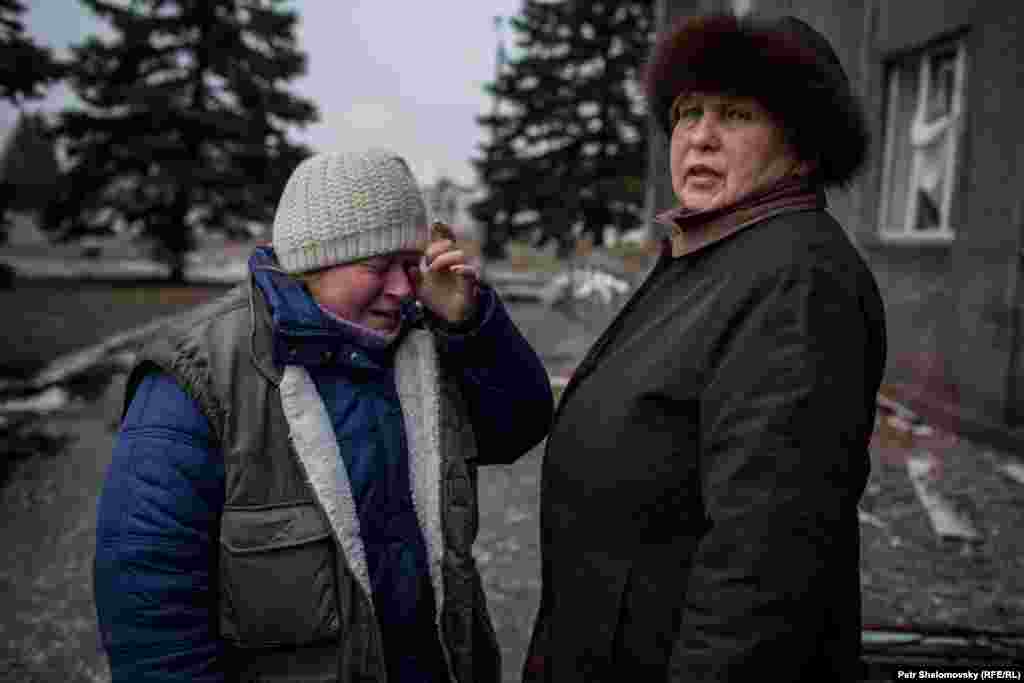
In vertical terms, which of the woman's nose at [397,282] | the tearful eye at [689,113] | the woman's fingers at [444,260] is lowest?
the woman's nose at [397,282]

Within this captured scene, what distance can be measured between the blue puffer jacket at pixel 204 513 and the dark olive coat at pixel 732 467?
39cm

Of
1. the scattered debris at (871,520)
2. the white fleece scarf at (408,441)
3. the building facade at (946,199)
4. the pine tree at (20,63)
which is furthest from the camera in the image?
the pine tree at (20,63)

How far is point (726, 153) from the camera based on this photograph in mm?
1536

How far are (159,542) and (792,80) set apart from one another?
1.53m

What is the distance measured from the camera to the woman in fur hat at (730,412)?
48.9 inches

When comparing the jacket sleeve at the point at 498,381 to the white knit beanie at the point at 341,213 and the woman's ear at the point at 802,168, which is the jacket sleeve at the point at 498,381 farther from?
the woman's ear at the point at 802,168

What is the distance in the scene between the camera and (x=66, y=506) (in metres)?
5.10

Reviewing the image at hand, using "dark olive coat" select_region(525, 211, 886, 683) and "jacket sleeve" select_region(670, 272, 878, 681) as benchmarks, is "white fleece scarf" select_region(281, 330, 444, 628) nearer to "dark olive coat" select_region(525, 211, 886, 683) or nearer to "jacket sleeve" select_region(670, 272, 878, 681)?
"dark olive coat" select_region(525, 211, 886, 683)

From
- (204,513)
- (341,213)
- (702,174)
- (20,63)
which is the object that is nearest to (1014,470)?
(702,174)

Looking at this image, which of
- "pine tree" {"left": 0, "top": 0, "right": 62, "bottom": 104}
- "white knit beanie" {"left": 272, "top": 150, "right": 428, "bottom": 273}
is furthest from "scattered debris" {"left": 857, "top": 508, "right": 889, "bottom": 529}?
"pine tree" {"left": 0, "top": 0, "right": 62, "bottom": 104}

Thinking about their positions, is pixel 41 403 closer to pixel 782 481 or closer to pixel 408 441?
pixel 408 441

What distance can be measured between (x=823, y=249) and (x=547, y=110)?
24347 millimetres

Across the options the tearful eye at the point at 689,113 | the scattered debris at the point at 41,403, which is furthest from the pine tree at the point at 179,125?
the tearful eye at the point at 689,113

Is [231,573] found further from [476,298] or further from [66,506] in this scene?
[66,506]
